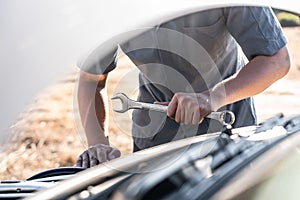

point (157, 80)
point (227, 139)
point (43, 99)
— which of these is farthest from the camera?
point (157, 80)

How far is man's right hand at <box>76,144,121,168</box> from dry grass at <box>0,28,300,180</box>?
0.04 metres

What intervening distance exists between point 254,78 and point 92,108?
514 mm

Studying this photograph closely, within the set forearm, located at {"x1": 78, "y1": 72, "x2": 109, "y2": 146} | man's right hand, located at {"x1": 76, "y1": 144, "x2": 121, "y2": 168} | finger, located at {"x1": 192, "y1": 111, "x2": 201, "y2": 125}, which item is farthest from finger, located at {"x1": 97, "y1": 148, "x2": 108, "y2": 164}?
finger, located at {"x1": 192, "y1": 111, "x2": 201, "y2": 125}

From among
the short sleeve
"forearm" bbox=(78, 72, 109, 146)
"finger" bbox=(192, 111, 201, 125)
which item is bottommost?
"forearm" bbox=(78, 72, 109, 146)

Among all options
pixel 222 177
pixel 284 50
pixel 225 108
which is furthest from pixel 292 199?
pixel 284 50

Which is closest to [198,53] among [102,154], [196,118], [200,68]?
[200,68]

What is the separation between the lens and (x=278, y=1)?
170cm

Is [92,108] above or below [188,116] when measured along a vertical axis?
below

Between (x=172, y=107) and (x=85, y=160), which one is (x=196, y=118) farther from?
(x=85, y=160)

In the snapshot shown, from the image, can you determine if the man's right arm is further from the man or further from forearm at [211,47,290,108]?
forearm at [211,47,290,108]

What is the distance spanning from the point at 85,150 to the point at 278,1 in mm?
Answer: 639

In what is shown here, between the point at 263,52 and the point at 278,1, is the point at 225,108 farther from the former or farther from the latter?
the point at 278,1

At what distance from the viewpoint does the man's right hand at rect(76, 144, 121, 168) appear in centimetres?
156

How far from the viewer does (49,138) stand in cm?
248
